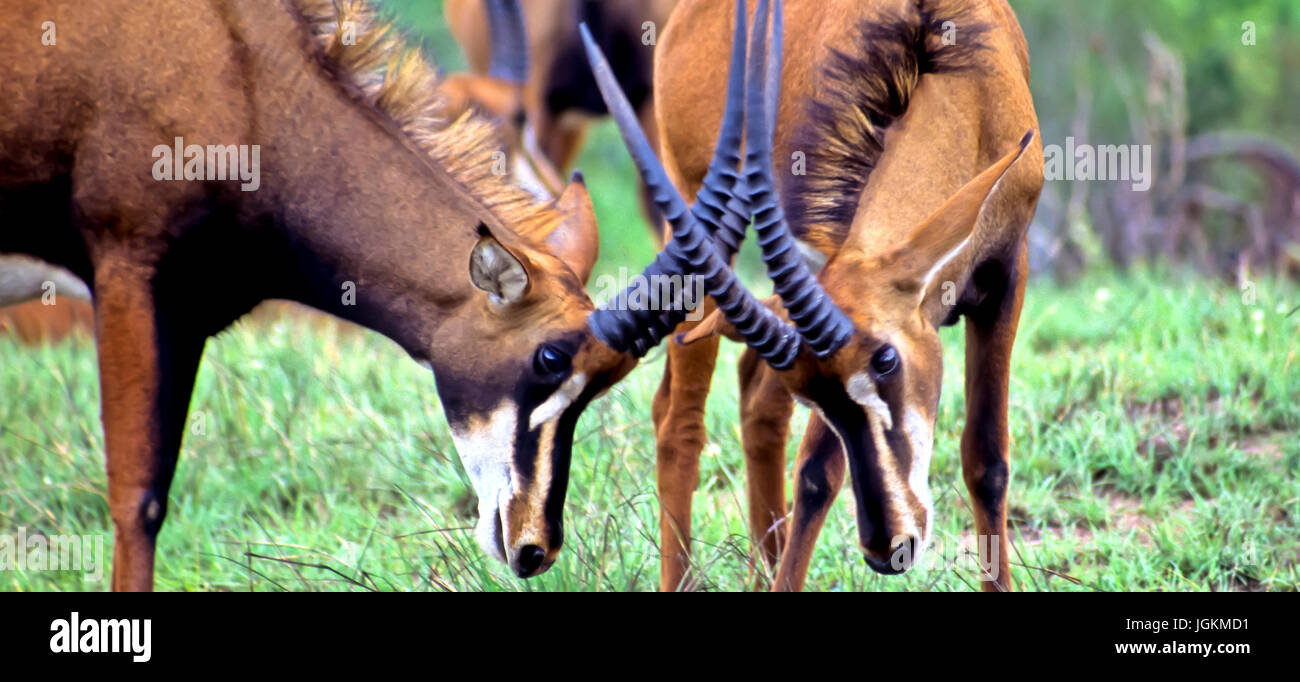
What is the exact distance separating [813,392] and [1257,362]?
2.99 m

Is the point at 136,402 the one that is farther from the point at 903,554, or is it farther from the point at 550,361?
the point at 903,554

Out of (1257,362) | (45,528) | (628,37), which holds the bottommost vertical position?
(45,528)

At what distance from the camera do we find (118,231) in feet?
14.4

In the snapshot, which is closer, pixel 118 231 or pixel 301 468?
pixel 118 231

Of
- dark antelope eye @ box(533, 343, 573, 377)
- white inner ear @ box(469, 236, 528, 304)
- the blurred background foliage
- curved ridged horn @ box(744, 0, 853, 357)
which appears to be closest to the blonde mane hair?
white inner ear @ box(469, 236, 528, 304)

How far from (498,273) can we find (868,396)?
110cm

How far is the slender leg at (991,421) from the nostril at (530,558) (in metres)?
1.45

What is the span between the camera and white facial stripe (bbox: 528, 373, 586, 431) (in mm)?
4273

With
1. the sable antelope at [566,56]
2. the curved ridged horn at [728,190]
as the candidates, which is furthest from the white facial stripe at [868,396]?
the sable antelope at [566,56]

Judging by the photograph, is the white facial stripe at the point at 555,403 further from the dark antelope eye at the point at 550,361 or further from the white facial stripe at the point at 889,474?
the white facial stripe at the point at 889,474

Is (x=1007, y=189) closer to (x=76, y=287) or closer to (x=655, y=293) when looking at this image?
(x=655, y=293)
